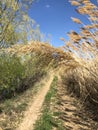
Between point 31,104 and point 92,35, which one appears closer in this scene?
point 92,35

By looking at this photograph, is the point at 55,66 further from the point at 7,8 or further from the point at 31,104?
the point at 7,8

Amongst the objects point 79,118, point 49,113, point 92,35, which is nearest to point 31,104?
point 49,113

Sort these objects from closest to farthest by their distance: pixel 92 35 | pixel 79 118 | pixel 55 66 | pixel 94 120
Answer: pixel 55 66 < pixel 92 35 < pixel 94 120 < pixel 79 118

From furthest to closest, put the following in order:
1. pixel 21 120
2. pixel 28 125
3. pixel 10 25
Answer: pixel 10 25 → pixel 21 120 → pixel 28 125

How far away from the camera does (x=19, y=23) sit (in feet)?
60.7

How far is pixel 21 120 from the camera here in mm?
11164

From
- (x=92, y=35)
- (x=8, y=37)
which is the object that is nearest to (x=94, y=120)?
(x=92, y=35)

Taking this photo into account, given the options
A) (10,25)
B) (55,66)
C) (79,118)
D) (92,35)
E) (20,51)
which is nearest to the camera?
(20,51)

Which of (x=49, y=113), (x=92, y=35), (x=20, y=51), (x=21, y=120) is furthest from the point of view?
(x=49, y=113)

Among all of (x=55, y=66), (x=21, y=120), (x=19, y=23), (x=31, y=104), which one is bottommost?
(x=31, y=104)

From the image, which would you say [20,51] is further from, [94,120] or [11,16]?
[11,16]

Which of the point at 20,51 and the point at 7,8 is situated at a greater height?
the point at 20,51

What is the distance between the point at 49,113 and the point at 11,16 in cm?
800

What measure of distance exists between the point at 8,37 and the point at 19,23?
146 cm
